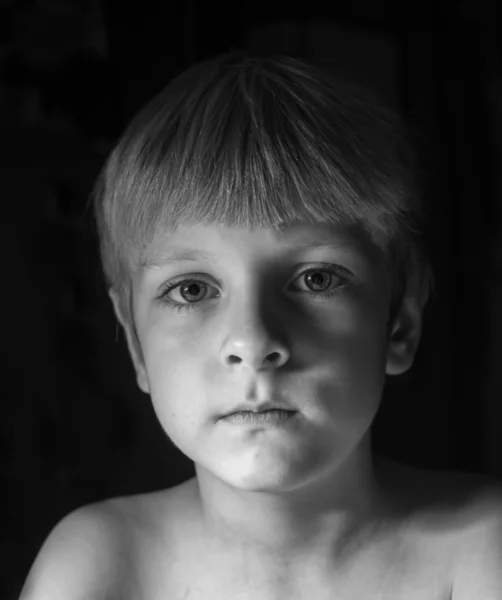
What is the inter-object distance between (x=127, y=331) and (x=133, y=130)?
0.70 ft

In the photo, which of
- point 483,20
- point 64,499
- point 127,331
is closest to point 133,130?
point 127,331

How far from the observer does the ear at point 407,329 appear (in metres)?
0.94

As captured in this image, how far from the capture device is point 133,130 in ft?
2.97

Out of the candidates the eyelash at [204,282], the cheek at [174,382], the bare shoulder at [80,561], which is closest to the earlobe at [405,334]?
the eyelash at [204,282]

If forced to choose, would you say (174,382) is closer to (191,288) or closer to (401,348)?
(191,288)

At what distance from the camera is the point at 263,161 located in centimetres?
81

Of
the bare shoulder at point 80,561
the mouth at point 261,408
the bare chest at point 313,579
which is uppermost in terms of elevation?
the mouth at point 261,408

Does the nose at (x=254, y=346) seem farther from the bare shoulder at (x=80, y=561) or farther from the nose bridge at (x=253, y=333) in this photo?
the bare shoulder at (x=80, y=561)

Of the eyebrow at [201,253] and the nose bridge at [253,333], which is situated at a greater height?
the eyebrow at [201,253]

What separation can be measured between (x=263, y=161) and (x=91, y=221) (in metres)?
0.41

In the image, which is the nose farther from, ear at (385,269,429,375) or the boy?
ear at (385,269,429,375)

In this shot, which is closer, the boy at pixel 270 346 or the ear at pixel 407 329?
the boy at pixel 270 346

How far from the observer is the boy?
0.79 meters

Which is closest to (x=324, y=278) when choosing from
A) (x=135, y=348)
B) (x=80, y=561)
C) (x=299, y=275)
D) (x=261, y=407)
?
(x=299, y=275)
